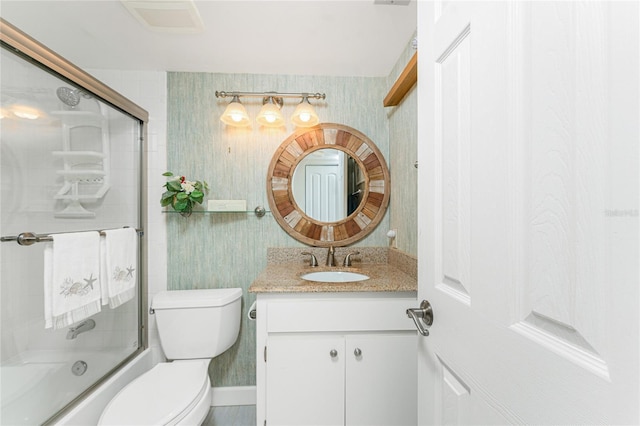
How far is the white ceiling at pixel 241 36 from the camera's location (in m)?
1.32

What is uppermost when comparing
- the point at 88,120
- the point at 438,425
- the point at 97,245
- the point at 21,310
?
the point at 88,120

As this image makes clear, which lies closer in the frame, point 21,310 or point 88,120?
point 21,310

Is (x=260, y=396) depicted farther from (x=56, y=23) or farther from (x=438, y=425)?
(x=56, y=23)

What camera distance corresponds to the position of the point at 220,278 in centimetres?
188

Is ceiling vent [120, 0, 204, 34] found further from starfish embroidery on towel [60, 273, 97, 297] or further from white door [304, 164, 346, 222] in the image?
starfish embroidery on towel [60, 273, 97, 297]

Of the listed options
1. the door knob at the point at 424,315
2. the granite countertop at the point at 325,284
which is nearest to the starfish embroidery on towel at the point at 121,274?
the granite countertop at the point at 325,284

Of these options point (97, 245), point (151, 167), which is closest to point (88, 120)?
point (151, 167)

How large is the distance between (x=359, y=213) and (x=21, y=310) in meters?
1.75

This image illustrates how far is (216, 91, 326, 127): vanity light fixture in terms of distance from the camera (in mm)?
1777

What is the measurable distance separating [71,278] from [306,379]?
1112 mm

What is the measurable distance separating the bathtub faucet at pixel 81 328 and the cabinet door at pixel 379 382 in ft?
4.40

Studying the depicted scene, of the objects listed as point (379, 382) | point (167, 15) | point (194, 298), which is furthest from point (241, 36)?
point (379, 382)

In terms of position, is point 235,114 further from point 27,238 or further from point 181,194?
point 27,238

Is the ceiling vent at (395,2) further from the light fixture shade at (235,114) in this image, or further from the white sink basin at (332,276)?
the white sink basin at (332,276)
